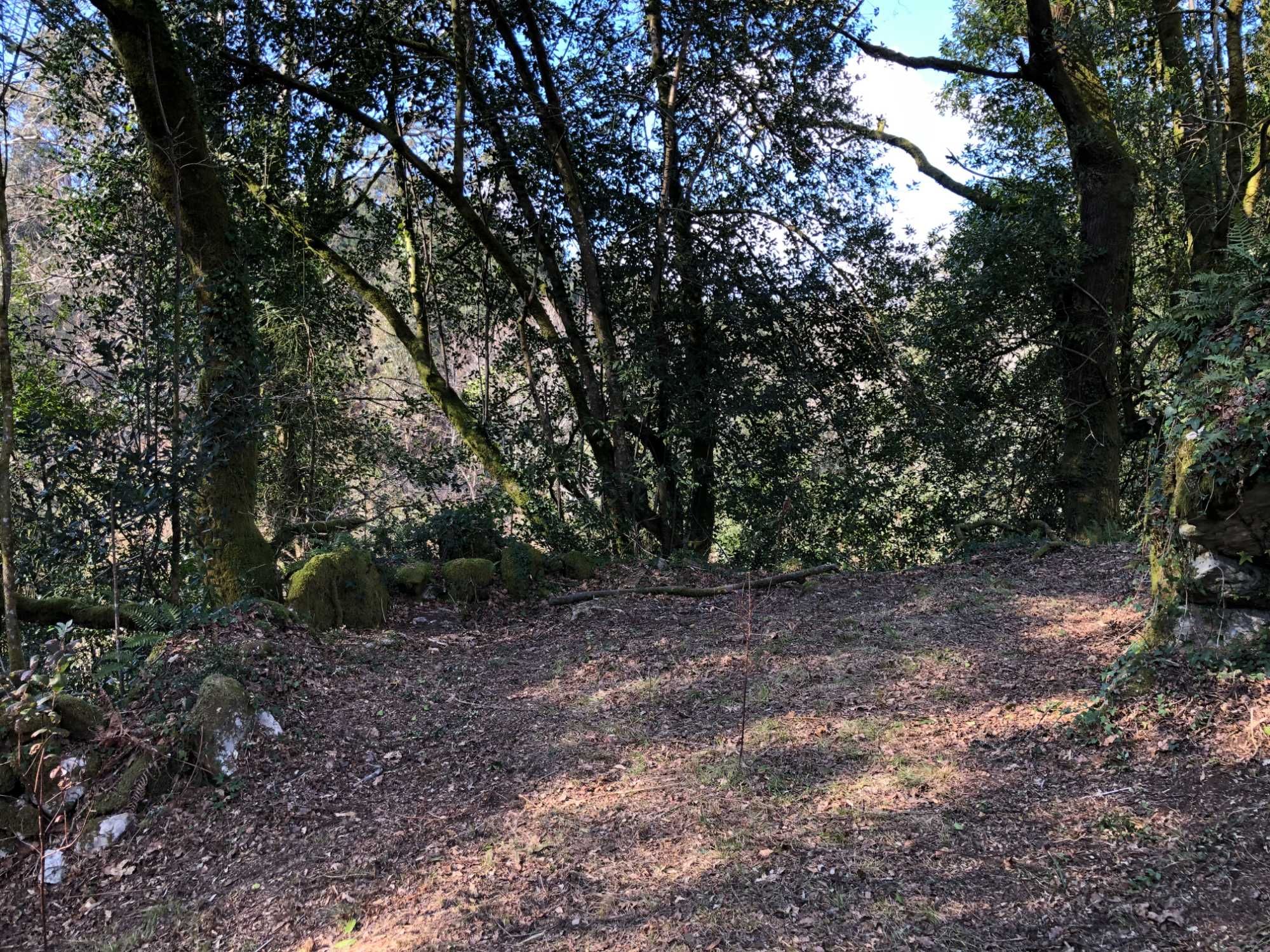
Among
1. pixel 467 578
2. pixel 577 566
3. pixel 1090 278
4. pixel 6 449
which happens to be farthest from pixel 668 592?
pixel 1090 278

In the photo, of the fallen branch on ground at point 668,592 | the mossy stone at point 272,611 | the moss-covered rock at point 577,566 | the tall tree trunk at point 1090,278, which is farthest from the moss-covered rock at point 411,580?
the tall tree trunk at point 1090,278

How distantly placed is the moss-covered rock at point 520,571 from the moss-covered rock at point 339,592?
1.15 metres

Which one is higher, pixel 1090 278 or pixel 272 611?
pixel 1090 278

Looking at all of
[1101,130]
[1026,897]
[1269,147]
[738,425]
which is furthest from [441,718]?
[1269,147]

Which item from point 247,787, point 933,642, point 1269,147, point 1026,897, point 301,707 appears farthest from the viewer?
point 1269,147

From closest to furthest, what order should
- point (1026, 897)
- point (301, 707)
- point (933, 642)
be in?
point (1026, 897)
point (301, 707)
point (933, 642)

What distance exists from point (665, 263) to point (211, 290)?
16.0ft

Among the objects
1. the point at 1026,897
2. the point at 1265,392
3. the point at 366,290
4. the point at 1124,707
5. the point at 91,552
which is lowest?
the point at 1026,897

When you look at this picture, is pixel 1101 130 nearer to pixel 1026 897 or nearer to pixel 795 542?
pixel 795 542

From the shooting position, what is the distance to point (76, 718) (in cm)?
393

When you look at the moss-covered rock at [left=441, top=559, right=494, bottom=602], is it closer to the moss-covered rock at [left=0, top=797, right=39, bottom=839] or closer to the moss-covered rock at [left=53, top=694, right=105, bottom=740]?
the moss-covered rock at [left=53, top=694, right=105, bottom=740]

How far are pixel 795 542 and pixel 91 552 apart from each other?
7211mm

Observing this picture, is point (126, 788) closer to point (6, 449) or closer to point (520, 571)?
point (6, 449)

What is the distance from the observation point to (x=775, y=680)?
16.4 ft
